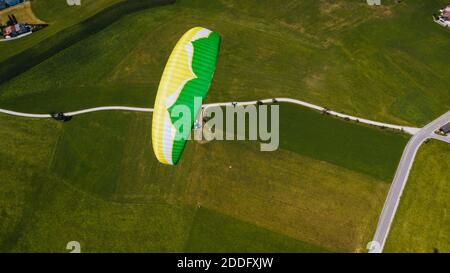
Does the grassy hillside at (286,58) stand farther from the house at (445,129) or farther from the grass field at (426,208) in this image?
the grass field at (426,208)

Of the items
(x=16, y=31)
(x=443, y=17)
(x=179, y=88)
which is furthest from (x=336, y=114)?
(x=16, y=31)

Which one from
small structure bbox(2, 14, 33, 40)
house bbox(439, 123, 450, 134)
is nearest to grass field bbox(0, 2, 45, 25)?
small structure bbox(2, 14, 33, 40)

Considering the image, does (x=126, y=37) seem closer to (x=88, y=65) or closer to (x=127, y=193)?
(x=88, y=65)

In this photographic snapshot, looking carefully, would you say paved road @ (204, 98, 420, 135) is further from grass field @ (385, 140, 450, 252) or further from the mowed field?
grass field @ (385, 140, 450, 252)

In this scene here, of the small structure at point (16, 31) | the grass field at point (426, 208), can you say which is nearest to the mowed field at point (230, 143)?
the grass field at point (426, 208)

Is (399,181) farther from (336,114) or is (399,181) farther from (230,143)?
(230,143)

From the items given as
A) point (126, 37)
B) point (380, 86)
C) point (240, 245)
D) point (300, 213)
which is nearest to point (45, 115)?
point (126, 37)
